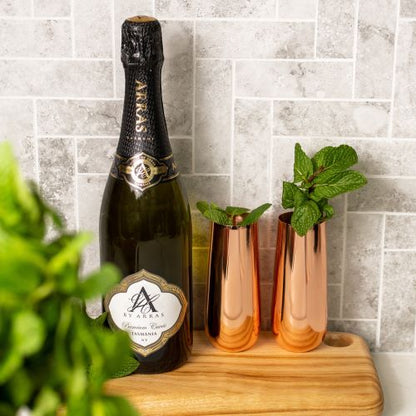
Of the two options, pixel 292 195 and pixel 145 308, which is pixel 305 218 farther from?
pixel 145 308

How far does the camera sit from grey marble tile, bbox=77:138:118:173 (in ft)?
3.49

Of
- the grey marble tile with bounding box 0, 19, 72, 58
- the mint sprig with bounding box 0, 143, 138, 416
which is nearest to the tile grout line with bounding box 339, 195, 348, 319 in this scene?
the grey marble tile with bounding box 0, 19, 72, 58

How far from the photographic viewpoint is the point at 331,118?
1.05m

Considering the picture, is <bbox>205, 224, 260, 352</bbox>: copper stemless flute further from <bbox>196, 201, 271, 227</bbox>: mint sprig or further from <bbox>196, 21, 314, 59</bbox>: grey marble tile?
<bbox>196, 21, 314, 59</bbox>: grey marble tile

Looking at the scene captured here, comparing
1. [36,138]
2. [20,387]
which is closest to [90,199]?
[36,138]

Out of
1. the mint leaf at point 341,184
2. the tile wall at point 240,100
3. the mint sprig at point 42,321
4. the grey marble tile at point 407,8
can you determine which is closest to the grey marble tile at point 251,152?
the tile wall at point 240,100

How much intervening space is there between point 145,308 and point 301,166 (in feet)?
0.87

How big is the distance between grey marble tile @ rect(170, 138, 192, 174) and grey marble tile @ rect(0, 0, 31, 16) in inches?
9.8

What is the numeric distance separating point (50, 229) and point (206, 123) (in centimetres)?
27

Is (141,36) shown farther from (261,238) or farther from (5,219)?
(5,219)

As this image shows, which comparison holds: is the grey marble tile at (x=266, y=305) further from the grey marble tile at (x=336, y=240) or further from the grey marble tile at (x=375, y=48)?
the grey marble tile at (x=375, y=48)

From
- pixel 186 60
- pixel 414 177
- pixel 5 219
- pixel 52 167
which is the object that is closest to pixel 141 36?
pixel 186 60

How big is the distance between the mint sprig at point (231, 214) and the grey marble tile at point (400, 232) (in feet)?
0.63

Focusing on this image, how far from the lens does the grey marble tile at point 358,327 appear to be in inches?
45.5
